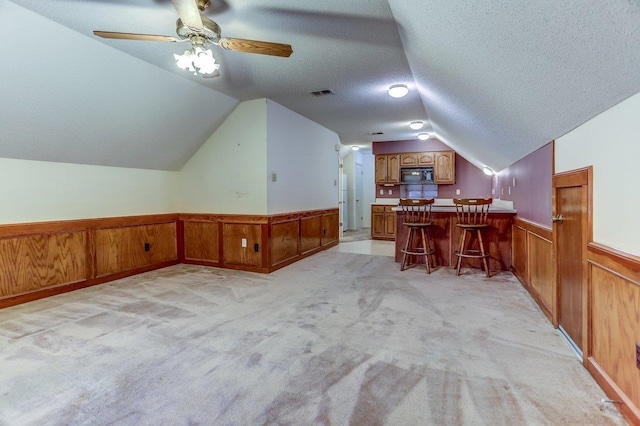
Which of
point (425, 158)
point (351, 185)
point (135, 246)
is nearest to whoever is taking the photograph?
point (135, 246)

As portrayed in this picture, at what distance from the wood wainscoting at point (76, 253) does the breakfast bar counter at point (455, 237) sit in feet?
11.8

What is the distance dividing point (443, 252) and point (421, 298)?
64.8 inches

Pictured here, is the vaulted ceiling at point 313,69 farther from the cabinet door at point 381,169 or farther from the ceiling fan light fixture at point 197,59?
the cabinet door at point 381,169

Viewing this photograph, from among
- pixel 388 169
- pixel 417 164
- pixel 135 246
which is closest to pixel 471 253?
pixel 417 164

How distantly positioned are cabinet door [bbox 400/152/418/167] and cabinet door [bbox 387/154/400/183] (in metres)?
0.10

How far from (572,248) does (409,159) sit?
562 cm

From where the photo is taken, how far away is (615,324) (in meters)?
Answer: 1.62

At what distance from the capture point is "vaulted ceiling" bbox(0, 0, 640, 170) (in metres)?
1.48

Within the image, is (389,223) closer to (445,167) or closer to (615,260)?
(445,167)

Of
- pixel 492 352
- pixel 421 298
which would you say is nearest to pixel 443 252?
pixel 421 298

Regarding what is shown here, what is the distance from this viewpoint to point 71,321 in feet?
9.04

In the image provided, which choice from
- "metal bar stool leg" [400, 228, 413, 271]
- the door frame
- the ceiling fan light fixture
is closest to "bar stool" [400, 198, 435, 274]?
"metal bar stool leg" [400, 228, 413, 271]

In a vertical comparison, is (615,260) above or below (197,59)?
below

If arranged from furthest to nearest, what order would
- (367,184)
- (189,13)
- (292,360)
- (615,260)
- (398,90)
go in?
(367,184) < (398,90) < (292,360) < (189,13) < (615,260)
